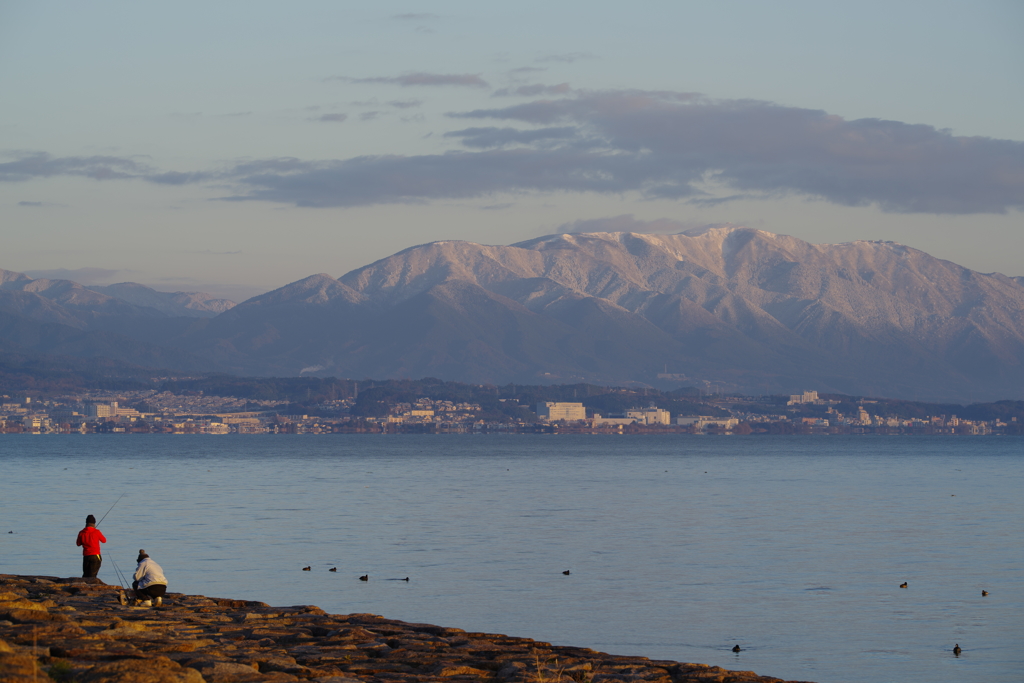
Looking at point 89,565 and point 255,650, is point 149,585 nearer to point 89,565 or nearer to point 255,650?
point 89,565

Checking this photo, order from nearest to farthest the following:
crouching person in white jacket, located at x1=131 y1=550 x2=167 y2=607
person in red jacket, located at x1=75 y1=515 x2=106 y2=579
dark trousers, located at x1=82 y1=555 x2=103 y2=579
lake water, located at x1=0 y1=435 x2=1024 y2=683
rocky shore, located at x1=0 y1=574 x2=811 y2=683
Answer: rocky shore, located at x1=0 y1=574 x2=811 y2=683 < crouching person in white jacket, located at x1=131 y1=550 x2=167 y2=607 < person in red jacket, located at x1=75 y1=515 x2=106 y2=579 < lake water, located at x1=0 y1=435 x2=1024 y2=683 < dark trousers, located at x1=82 y1=555 x2=103 y2=579

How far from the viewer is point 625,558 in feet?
152

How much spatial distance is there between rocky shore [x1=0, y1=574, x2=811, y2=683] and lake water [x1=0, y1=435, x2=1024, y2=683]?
5899mm

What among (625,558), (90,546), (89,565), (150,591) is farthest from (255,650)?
(625,558)

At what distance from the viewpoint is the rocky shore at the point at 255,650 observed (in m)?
15.6

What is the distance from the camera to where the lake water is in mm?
30641

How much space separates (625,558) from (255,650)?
91.2 ft

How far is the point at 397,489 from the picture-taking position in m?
90.5

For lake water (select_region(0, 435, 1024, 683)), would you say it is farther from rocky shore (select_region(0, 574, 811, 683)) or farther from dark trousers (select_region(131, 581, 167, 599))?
dark trousers (select_region(131, 581, 167, 599))

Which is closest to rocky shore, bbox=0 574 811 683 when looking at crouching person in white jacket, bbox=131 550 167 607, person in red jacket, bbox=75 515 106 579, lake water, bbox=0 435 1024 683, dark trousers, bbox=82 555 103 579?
crouching person in white jacket, bbox=131 550 167 607

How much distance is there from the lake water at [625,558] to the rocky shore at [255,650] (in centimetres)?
590

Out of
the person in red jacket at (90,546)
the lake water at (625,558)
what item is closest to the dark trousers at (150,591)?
the person in red jacket at (90,546)

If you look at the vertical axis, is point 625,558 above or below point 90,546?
below

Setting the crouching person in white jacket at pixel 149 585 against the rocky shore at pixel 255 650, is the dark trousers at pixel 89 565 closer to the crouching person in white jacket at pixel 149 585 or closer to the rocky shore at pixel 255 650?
the rocky shore at pixel 255 650
